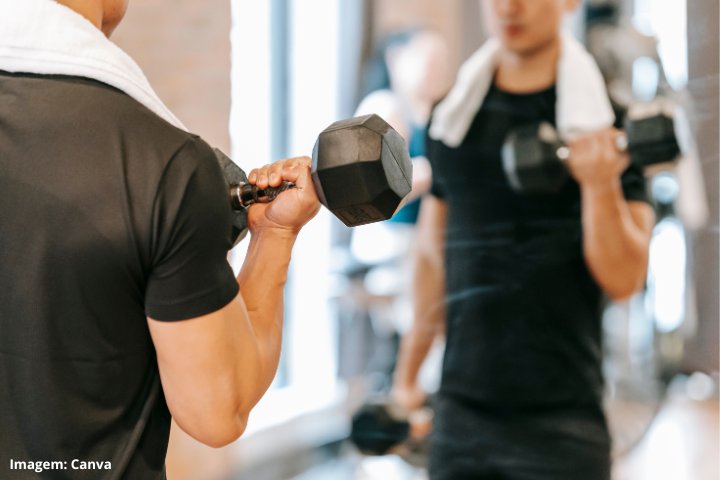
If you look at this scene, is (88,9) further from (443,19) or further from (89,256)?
(443,19)

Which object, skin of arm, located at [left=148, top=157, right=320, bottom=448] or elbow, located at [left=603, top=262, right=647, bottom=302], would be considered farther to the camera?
elbow, located at [left=603, top=262, right=647, bottom=302]

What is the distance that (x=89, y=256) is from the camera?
51 centimetres

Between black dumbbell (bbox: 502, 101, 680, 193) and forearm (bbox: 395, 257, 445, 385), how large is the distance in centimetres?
31

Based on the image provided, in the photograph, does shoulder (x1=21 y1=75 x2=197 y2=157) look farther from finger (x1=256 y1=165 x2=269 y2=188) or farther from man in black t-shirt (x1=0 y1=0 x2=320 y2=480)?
finger (x1=256 y1=165 x2=269 y2=188)

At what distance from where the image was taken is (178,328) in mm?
525

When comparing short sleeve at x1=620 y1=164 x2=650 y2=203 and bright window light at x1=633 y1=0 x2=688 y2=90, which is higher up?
bright window light at x1=633 y1=0 x2=688 y2=90

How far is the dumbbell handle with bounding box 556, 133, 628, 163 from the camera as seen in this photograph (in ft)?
3.62

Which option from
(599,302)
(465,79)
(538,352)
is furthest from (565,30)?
(538,352)

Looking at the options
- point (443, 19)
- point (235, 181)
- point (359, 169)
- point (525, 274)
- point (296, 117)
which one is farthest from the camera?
point (296, 117)

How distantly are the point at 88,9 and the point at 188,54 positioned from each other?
966 mm

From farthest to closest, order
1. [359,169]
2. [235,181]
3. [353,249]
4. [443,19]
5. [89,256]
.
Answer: [353,249] < [443,19] < [235,181] < [359,169] < [89,256]

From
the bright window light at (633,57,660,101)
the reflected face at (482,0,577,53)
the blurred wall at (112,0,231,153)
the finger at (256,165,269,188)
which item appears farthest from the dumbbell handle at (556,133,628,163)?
the blurred wall at (112,0,231,153)

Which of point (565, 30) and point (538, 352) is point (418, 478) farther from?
point (565, 30)

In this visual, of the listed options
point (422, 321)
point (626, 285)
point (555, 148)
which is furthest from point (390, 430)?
point (555, 148)
